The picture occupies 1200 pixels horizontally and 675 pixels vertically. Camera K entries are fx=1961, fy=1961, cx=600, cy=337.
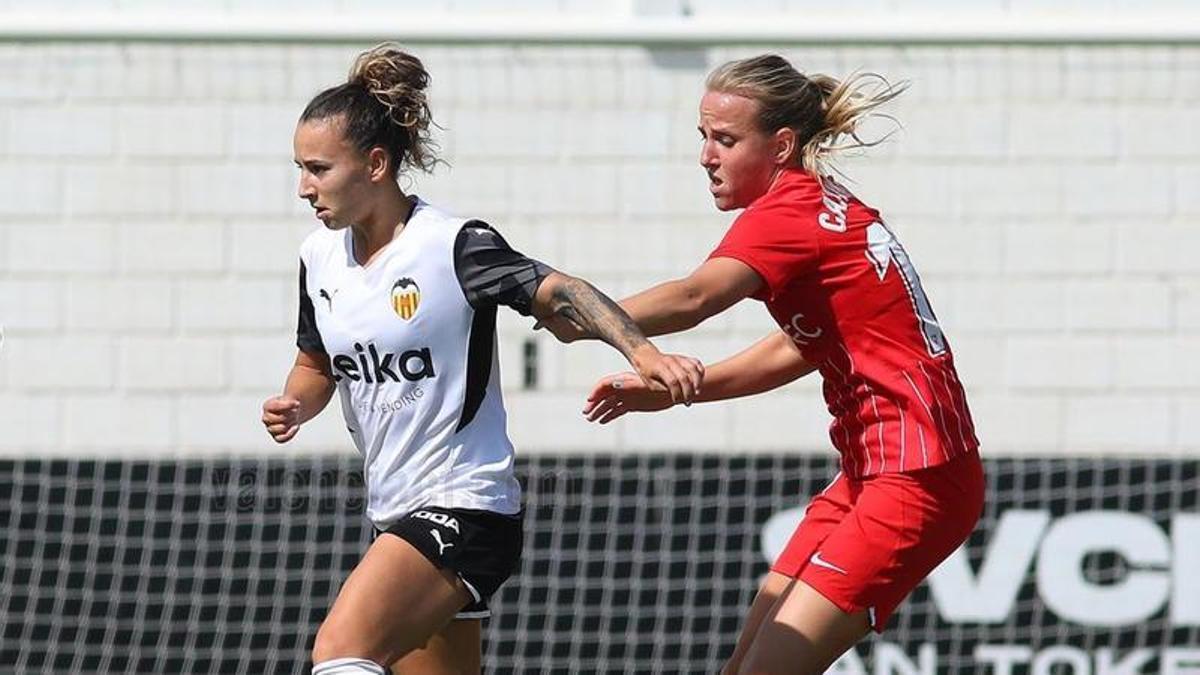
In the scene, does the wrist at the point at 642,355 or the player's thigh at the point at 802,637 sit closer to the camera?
the wrist at the point at 642,355

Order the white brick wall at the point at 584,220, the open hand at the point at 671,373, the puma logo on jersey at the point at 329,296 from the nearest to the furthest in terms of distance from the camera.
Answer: the open hand at the point at 671,373
the puma logo on jersey at the point at 329,296
the white brick wall at the point at 584,220

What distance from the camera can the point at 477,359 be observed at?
429cm

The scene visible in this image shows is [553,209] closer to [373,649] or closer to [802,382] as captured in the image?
[802,382]

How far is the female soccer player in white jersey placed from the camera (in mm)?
4152

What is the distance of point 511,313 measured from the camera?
23.1 ft

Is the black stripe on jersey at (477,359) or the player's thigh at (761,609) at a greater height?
the black stripe on jersey at (477,359)

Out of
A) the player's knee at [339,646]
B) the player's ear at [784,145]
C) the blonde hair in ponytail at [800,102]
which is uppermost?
the blonde hair in ponytail at [800,102]

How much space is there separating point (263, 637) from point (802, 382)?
2.18 m

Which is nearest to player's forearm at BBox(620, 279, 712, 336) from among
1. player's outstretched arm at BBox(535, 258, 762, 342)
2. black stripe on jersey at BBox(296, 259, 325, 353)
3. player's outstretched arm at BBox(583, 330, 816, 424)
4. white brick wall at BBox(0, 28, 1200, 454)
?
player's outstretched arm at BBox(535, 258, 762, 342)

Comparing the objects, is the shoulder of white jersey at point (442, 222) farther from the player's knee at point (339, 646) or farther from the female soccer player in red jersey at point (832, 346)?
the player's knee at point (339, 646)

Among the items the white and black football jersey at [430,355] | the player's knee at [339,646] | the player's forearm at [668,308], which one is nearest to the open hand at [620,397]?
the player's forearm at [668,308]

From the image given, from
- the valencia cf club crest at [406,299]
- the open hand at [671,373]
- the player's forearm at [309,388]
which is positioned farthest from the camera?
the player's forearm at [309,388]

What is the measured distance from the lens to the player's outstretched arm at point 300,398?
4.32 m

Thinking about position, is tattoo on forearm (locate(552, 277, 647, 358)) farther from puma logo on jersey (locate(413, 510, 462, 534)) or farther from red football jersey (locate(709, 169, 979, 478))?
puma logo on jersey (locate(413, 510, 462, 534))
